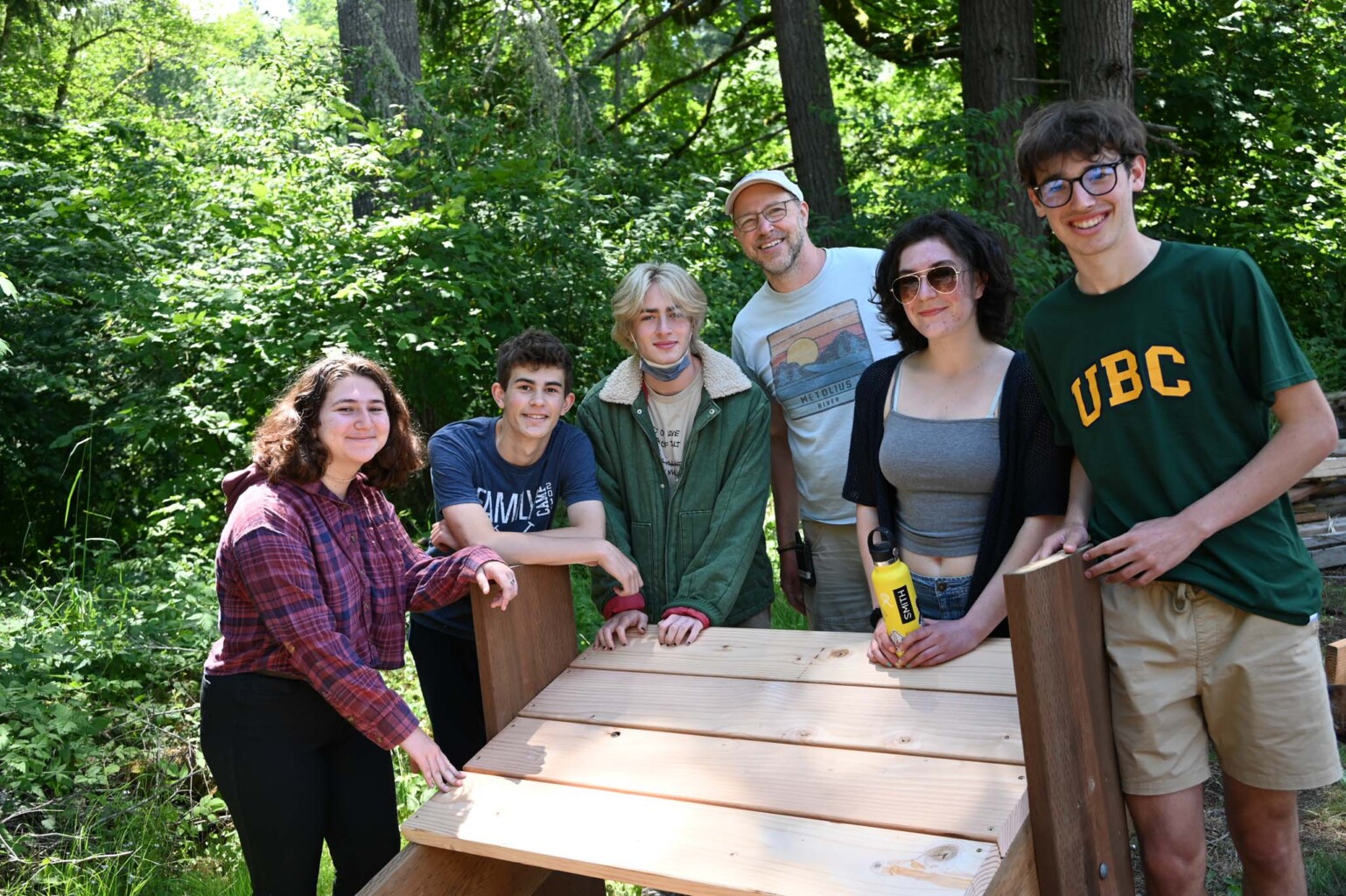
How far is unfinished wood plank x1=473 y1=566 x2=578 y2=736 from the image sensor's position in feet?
8.68

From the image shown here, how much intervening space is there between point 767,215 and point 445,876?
6.79 ft

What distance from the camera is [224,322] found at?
209 inches

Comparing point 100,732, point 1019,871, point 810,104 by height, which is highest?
point 810,104

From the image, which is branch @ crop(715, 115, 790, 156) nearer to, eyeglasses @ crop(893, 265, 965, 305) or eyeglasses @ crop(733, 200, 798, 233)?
eyeglasses @ crop(733, 200, 798, 233)

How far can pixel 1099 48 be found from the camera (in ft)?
27.6

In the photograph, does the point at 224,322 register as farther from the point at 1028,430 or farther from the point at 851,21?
the point at 851,21

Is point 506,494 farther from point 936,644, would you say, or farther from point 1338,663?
point 1338,663

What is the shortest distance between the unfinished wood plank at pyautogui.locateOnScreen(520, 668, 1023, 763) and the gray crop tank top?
0.42 meters

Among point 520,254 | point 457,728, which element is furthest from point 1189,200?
point 457,728

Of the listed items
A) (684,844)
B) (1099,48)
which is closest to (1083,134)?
(684,844)

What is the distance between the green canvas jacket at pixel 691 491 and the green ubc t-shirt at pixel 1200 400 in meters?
1.10

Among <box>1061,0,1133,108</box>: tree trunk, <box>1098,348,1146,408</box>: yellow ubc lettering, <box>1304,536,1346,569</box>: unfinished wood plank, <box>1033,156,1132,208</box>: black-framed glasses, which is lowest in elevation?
<box>1304,536,1346,569</box>: unfinished wood plank

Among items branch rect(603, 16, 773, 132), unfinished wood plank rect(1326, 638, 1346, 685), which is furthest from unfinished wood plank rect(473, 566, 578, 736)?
branch rect(603, 16, 773, 132)

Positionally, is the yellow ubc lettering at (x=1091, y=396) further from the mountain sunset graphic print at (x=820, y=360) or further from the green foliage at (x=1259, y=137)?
the green foliage at (x=1259, y=137)
